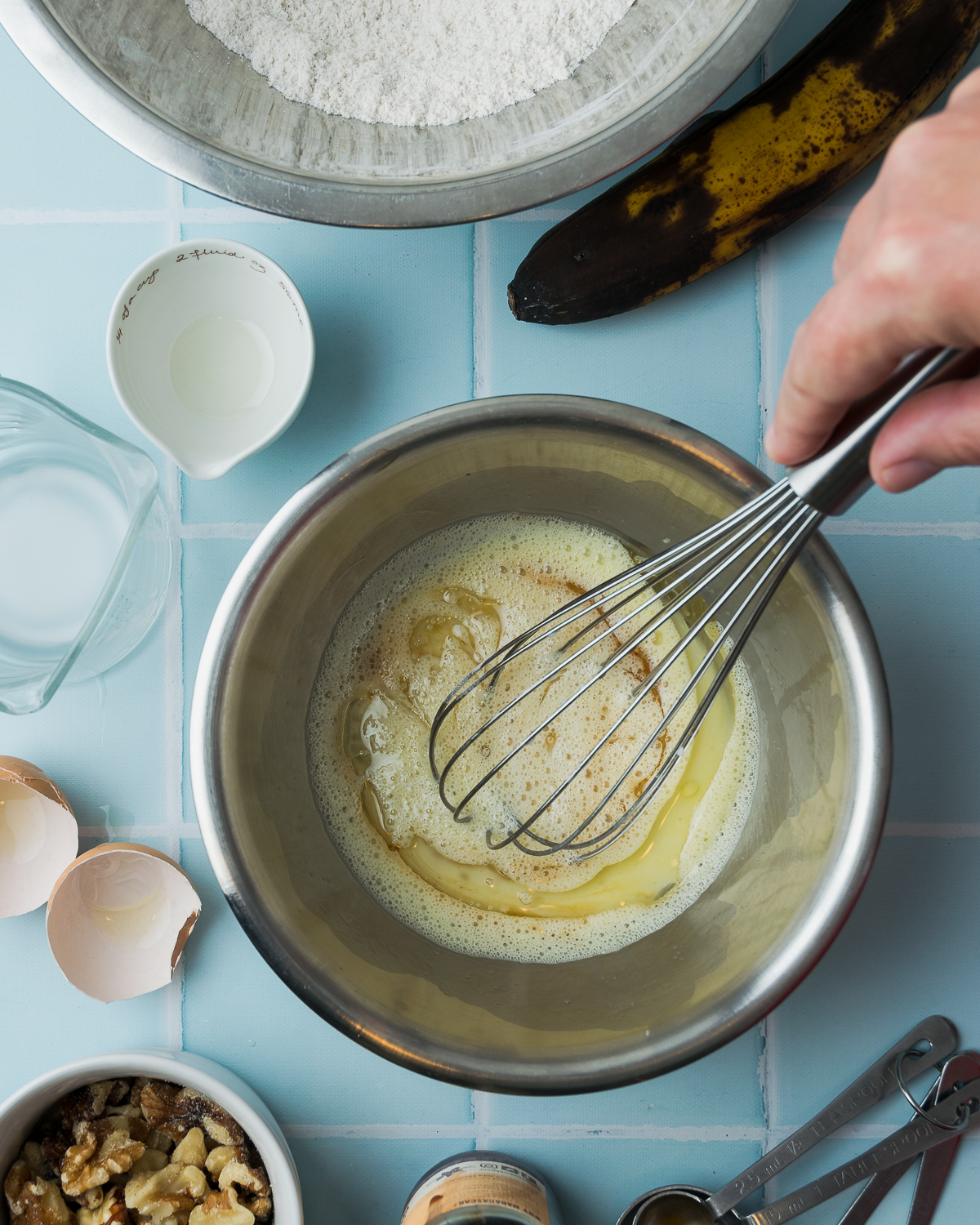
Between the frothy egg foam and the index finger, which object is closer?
the index finger

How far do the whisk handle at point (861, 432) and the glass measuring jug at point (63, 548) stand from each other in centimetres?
45

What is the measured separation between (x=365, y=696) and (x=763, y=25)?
464mm

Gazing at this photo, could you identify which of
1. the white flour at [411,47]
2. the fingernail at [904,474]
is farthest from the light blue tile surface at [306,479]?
the fingernail at [904,474]

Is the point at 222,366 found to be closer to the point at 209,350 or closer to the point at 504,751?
the point at 209,350

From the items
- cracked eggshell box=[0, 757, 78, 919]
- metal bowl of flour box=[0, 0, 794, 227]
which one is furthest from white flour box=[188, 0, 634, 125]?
cracked eggshell box=[0, 757, 78, 919]

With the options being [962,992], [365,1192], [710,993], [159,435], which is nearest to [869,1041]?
[962,992]

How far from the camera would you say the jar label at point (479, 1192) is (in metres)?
0.61

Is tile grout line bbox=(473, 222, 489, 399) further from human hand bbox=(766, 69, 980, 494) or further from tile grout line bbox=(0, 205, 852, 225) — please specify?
human hand bbox=(766, 69, 980, 494)

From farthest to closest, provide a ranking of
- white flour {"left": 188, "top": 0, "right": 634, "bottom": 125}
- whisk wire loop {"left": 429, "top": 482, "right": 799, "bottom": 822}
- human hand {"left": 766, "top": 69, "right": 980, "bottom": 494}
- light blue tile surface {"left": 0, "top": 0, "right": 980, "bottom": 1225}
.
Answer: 1. light blue tile surface {"left": 0, "top": 0, "right": 980, "bottom": 1225}
2. white flour {"left": 188, "top": 0, "right": 634, "bottom": 125}
3. whisk wire loop {"left": 429, "top": 482, "right": 799, "bottom": 822}
4. human hand {"left": 766, "top": 69, "right": 980, "bottom": 494}

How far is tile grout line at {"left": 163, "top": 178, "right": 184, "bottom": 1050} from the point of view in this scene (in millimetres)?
667

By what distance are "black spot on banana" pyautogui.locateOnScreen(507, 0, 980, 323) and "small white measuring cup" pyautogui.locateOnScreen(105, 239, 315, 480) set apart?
167 millimetres

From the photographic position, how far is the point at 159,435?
0.62m

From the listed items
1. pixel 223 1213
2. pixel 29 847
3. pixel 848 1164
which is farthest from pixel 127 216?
pixel 848 1164

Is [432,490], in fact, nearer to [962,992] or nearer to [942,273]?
[942,273]
